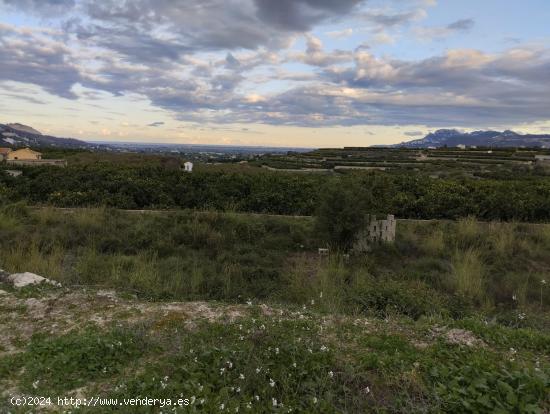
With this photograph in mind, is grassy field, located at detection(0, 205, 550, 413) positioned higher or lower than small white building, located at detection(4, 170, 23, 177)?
lower

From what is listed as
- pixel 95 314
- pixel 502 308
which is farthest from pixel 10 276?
pixel 502 308

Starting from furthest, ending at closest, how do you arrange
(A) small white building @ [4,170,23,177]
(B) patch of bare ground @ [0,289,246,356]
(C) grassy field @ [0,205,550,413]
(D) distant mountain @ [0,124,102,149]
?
1. (D) distant mountain @ [0,124,102,149]
2. (A) small white building @ [4,170,23,177]
3. (B) patch of bare ground @ [0,289,246,356]
4. (C) grassy field @ [0,205,550,413]

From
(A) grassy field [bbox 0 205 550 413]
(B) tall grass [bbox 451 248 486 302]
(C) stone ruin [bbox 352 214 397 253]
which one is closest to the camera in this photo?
(A) grassy field [bbox 0 205 550 413]

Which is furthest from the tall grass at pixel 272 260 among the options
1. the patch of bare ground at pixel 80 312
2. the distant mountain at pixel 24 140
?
the distant mountain at pixel 24 140

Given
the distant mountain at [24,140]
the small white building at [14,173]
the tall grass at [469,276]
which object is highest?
the distant mountain at [24,140]

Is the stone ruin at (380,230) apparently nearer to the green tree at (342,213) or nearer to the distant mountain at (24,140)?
the green tree at (342,213)

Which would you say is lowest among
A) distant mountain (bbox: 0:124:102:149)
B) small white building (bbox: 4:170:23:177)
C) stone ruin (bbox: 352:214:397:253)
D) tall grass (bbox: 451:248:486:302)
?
tall grass (bbox: 451:248:486:302)

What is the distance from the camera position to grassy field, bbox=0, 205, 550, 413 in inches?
125

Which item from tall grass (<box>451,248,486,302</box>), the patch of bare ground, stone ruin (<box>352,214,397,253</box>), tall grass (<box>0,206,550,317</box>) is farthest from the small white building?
tall grass (<box>451,248,486,302</box>)

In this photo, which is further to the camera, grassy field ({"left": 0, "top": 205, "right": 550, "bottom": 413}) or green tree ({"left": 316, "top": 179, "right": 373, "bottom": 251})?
green tree ({"left": 316, "top": 179, "right": 373, "bottom": 251})

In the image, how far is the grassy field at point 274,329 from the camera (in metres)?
3.18

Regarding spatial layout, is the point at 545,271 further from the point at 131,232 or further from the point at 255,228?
the point at 131,232

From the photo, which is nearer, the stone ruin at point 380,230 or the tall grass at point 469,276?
the tall grass at point 469,276

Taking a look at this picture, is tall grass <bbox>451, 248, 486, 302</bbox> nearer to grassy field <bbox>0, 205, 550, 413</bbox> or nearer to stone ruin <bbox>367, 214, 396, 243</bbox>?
grassy field <bbox>0, 205, 550, 413</bbox>
